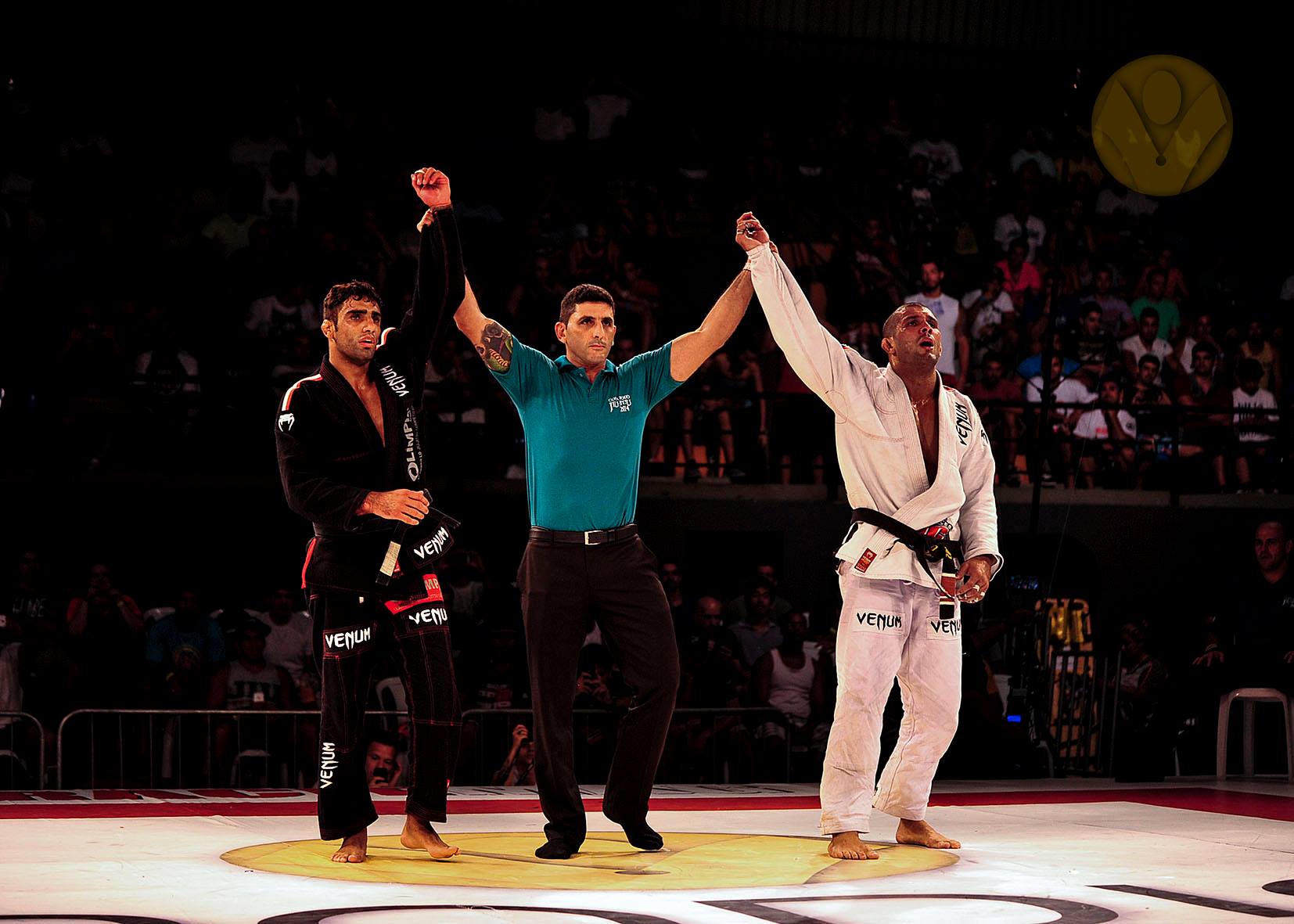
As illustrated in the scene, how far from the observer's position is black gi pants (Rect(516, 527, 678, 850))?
17.1 ft

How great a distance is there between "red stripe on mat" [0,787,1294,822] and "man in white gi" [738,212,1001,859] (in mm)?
1543

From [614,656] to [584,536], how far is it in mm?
401

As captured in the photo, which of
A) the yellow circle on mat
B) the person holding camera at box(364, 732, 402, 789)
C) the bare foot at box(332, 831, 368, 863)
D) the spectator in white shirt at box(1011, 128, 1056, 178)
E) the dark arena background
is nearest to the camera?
the yellow circle on mat

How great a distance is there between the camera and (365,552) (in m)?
5.06

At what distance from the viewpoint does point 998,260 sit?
1473cm

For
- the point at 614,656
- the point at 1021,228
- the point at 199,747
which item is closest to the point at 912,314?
the point at 614,656

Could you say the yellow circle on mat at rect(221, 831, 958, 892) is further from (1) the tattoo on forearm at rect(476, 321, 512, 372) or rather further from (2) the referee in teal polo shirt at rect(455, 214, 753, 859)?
(1) the tattoo on forearm at rect(476, 321, 512, 372)

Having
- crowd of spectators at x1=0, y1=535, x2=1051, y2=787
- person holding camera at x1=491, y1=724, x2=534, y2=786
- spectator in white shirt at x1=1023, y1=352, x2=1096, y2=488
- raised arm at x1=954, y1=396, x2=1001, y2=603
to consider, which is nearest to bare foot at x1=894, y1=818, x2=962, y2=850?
raised arm at x1=954, y1=396, x2=1001, y2=603

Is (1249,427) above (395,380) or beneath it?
above

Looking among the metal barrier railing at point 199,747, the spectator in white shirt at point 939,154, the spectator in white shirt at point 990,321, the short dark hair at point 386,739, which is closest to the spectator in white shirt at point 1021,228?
the spectator in white shirt at point 939,154

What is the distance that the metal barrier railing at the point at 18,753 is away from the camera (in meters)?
8.60

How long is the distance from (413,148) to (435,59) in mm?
1468

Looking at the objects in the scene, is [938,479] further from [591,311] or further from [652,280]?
[652,280]

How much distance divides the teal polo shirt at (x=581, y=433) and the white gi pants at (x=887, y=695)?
84 cm
